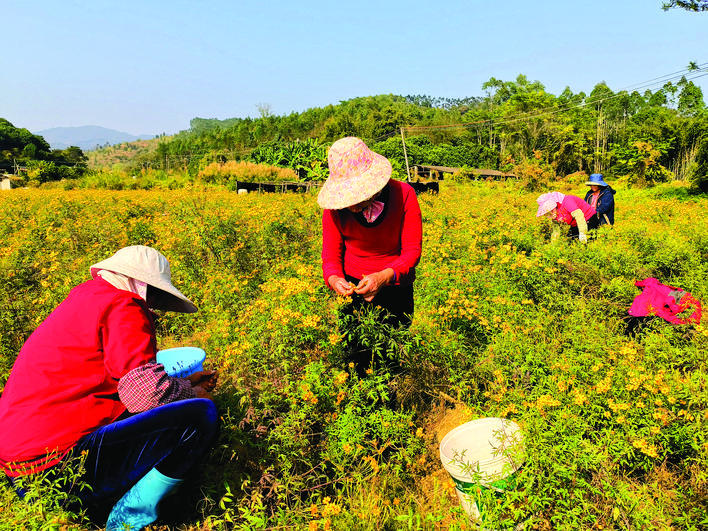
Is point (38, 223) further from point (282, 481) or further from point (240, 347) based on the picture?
point (282, 481)

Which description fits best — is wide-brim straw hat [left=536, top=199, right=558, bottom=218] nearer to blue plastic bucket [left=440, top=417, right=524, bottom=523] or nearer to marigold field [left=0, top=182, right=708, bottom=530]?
marigold field [left=0, top=182, right=708, bottom=530]

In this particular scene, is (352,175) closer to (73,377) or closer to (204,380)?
(204,380)

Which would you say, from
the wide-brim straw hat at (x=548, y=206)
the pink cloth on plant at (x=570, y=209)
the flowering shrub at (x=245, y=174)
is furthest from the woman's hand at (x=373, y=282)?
the flowering shrub at (x=245, y=174)

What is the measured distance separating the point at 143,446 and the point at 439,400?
1847 millimetres

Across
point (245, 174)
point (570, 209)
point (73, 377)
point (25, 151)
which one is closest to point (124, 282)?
point (73, 377)

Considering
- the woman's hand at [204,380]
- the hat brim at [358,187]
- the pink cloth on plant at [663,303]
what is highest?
the hat brim at [358,187]

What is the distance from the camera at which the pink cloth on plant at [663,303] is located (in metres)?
2.92

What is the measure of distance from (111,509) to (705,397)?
2835mm

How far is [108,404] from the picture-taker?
1.85 m

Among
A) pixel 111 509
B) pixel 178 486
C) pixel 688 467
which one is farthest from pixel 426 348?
pixel 111 509

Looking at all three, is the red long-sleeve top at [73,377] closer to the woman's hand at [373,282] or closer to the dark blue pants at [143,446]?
the dark blue pants at [143,446]

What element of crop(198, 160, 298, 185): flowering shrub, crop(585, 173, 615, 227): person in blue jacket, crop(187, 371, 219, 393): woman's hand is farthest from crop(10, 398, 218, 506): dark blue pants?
crop(198, 160, 298, 185): flowering shrub

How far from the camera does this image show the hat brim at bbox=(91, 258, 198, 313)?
6.19 ft

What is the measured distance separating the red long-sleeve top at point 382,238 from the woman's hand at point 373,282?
0.07 meters
